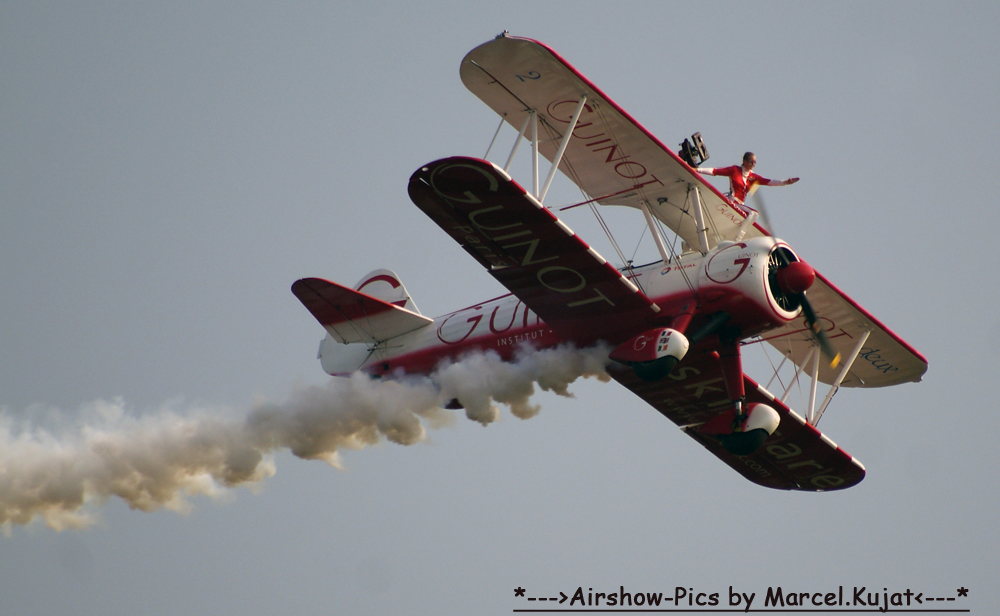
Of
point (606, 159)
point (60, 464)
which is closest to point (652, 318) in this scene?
point (606, 159)

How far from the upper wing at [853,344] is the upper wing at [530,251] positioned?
3922mm

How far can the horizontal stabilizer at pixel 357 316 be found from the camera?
66.5 feet

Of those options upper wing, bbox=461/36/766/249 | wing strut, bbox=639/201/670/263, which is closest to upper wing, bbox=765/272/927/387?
upper wing, bbox=461/36/766/249

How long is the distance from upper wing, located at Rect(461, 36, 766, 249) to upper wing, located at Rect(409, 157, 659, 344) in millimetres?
2181

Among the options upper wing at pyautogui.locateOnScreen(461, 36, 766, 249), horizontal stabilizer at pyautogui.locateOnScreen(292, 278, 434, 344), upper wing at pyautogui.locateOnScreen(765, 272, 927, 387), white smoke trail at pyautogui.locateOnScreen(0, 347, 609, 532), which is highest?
upper wing at pyautogui.locateOnScreen(461, 36, 766, 249)

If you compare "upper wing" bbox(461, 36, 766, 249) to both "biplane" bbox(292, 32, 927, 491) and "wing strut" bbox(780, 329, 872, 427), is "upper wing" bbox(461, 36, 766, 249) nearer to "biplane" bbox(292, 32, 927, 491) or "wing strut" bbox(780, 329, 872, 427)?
"biplane" bbox(292, 32, 927, 491)

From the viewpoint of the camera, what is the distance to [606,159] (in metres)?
18.5

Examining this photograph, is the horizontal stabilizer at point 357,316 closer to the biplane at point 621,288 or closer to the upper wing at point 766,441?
the biplane at point 621,288

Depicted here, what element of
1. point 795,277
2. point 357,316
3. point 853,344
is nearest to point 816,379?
point 853,344

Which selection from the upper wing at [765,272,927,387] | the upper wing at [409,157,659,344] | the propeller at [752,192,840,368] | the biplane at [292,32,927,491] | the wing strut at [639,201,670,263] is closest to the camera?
the upper wing at [409,157,659,344]

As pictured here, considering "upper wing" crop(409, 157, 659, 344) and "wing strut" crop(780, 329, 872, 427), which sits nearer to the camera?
"upper wing" crop(409, 157, 659, 344)

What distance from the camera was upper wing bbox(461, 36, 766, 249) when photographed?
17094mm

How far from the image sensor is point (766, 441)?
2075 cm

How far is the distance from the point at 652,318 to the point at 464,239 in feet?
9.76
